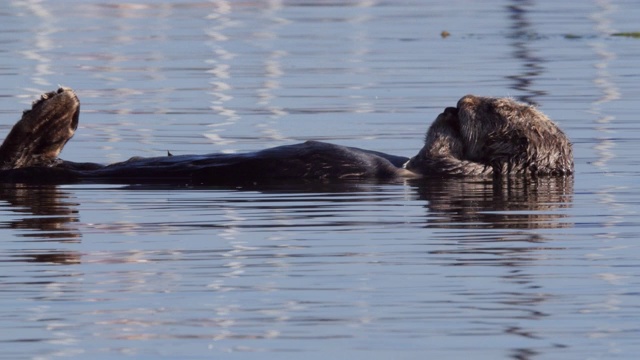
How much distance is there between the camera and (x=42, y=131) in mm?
8445

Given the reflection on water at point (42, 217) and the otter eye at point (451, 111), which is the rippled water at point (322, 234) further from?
the otter eye at point (451, 111)

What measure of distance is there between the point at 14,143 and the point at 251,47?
10451mm

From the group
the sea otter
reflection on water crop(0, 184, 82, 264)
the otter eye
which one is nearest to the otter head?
the sea otter

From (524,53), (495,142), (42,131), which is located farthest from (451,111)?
(524,53)

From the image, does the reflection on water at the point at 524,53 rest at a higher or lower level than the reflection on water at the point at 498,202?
higher

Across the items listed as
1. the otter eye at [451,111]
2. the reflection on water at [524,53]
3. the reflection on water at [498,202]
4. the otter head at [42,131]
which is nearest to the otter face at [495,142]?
the otter eye at [451,111]

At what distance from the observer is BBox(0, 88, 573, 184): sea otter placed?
334 inches

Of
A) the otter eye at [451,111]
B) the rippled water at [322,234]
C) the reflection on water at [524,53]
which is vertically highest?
the reflection on water at [524,53]

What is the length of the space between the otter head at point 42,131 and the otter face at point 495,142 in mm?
1742

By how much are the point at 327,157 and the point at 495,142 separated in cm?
95

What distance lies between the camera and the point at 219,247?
634cm

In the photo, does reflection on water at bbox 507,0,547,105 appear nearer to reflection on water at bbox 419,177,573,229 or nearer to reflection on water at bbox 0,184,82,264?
reflection on water at bbox 419,177,573,229

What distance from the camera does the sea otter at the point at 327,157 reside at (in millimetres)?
8477

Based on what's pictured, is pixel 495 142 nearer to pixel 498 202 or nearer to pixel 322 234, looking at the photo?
pixel 498 202
